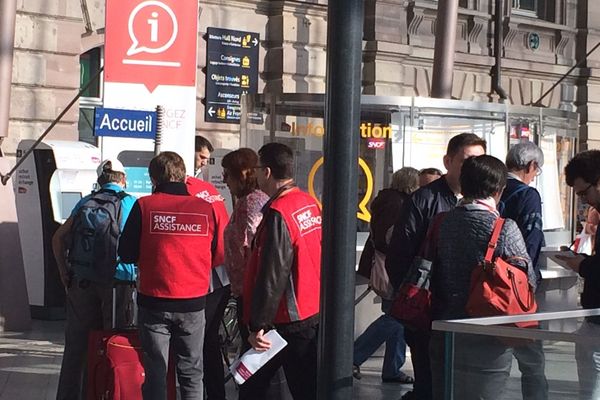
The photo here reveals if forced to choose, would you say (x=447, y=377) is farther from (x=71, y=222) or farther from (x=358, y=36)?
(x=71, y=222)

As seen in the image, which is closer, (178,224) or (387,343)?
(178,224)

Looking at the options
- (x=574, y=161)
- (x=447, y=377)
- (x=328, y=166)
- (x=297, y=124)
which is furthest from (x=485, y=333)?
(x=297, y=124)

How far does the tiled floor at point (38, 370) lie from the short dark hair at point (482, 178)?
370 cm

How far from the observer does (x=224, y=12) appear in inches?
775

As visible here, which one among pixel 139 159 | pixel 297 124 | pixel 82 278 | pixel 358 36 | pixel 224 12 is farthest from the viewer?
pixel 224 12

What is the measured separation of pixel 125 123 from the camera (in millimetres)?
9188

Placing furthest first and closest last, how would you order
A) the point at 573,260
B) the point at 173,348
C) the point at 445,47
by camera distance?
the point at 445,47, the point at 173,348, the point at 573,260

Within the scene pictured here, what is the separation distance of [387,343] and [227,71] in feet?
34.3

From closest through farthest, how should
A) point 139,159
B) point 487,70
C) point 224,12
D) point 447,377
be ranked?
point 447,377 → point 139,159 → point 224,12 → point 487,70

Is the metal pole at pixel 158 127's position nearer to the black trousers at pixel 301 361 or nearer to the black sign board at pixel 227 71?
the black trousers at pixel 301 361

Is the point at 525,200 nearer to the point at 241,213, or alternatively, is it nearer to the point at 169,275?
the point at 241,213

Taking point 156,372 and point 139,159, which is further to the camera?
point 139,159

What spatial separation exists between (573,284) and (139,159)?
4.93m

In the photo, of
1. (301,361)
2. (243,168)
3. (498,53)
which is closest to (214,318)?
(243,168)
